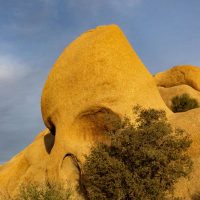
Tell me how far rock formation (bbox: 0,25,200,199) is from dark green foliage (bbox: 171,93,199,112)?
49.4 feet

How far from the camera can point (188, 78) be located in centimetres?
5534

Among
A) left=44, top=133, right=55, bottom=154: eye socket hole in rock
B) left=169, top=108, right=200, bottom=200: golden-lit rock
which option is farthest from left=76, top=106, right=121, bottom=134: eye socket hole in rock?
left=44, top=133, right=55, bottom=154: eye socket hole in rock

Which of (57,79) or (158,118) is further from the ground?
(57,79)

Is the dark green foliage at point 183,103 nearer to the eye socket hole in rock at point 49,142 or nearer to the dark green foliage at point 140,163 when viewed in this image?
the eye socket hole in rock at point 49,142

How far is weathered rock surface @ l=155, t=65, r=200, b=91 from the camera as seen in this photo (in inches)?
2163

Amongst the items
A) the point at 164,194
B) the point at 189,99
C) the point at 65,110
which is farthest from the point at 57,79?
the point at 189,99

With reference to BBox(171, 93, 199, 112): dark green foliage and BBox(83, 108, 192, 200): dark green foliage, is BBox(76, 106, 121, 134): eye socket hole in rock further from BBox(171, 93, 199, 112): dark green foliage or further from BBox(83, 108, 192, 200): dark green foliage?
BBox(171, 93, 199, 112): dark green foliage

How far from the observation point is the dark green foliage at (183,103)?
43.9m

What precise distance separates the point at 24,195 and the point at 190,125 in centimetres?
1001

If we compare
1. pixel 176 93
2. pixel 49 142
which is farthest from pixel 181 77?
pixel 49 142

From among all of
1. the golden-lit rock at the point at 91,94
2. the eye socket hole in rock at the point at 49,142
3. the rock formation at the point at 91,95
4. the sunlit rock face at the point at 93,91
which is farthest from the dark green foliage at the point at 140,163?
the eye socket hole in rock at the point at 49,142

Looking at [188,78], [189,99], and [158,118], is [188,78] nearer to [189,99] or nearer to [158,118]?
[189,99]

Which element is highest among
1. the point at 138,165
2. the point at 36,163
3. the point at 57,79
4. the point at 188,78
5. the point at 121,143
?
the point at 188,78

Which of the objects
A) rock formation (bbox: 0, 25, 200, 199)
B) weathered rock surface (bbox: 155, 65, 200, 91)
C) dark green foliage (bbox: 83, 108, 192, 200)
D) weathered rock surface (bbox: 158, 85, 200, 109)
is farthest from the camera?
weathered rock surface (bbox: 155, 65, 200, 91)
